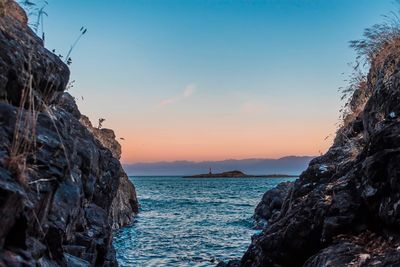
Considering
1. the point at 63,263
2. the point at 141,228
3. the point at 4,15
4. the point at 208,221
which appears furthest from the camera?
the point at 208,221

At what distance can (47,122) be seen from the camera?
684 cm

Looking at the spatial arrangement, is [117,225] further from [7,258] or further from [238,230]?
[7,258]

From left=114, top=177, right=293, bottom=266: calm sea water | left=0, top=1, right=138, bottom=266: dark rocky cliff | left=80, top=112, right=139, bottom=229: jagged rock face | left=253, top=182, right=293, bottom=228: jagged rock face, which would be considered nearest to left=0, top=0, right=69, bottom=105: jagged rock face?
left=0, top=1, right=138, bottom=266: dark rocky cliff

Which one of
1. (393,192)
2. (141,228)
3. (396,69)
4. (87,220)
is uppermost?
(396,69)

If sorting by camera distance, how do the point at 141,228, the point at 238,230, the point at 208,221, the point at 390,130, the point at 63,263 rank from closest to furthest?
the point at 63,263 → the point at 390,130 → the point at 238,230 → the point at 141,228 → the point at 208,221

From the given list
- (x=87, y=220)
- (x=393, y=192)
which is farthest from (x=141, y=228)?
(x=393, y=192)

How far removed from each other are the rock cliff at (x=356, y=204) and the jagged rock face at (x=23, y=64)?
598 centimetres

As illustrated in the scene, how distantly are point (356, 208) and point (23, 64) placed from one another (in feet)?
22.4

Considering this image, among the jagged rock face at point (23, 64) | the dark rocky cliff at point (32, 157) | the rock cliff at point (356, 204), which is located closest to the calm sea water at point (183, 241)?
the rock cliff at point (356, 204)

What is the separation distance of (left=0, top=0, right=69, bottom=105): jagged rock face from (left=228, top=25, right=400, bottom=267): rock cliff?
598 centimetres

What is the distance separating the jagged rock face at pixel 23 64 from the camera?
22.1 feet

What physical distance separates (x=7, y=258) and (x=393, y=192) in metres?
6.17

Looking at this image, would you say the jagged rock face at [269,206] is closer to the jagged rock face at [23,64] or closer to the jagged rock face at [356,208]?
the jagged rock face at [356,208]

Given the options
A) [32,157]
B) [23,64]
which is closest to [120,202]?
[23,64]
